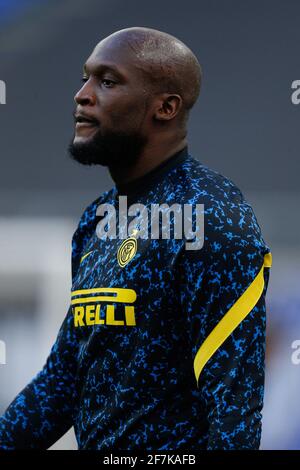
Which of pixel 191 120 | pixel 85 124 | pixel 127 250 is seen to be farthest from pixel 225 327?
pixel 191 120

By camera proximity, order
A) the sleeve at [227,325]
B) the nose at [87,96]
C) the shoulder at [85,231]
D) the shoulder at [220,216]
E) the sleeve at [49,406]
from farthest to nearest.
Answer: the shoulder at [85,231]
the sleeve at [49,406]
the nose at [87,96]
the shoulder at [220,216]
the sleeve at [227,325]

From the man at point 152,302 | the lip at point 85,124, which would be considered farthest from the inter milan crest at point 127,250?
the lip at point 85,124

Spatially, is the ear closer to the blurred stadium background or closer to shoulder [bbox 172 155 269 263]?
shoulder [bbox 172 155 269 263]

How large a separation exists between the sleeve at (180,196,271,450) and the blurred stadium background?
4754 mm

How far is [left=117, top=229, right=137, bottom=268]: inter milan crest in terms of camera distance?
8.25 feet

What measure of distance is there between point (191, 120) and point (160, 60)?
5807 mm

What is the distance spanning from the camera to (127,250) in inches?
100

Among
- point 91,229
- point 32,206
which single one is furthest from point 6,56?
point 91,229

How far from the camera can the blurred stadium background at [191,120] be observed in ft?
25.4

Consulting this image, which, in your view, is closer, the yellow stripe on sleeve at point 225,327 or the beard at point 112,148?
the yellow stripe on sleeve at point 225,327

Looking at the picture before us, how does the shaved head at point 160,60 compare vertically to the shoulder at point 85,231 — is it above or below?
above

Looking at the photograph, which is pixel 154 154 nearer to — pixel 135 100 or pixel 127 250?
pixel 135 100

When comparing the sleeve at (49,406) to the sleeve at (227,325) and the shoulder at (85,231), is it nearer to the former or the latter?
the shoulder at (85,231)
